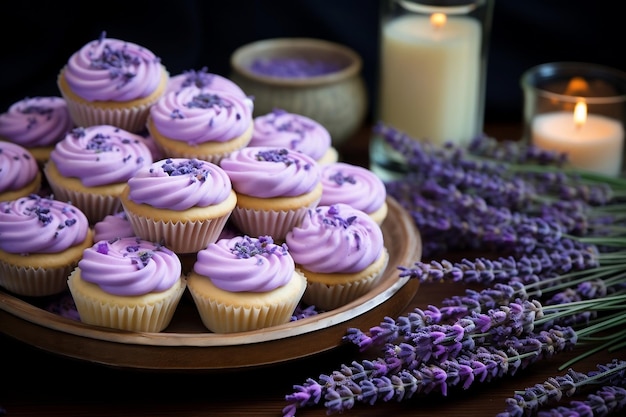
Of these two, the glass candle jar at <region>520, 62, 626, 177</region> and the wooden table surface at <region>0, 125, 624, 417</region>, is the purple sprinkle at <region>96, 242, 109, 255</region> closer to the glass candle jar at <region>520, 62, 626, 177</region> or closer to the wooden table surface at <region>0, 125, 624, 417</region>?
the wooden table surface at <region>0, 125, 624, 417</region>

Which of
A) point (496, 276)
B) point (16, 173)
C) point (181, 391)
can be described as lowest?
point (181, 391)

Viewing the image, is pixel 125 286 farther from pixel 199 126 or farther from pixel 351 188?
pixel 351 188

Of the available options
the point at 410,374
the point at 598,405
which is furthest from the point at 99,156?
the point at 598,405

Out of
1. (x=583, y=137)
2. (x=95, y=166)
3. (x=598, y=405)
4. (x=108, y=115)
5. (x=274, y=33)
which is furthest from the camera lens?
(x=274, y=33)

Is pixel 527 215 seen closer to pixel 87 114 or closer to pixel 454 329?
pixel 454 329

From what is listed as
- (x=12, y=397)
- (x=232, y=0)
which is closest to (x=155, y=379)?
(x=12, y=397)

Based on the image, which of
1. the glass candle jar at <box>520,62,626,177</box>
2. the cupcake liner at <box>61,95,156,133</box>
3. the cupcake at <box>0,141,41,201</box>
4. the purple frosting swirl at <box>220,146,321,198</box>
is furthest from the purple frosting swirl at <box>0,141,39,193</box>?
the glass candle jar at <box>520,62,626,177</box>

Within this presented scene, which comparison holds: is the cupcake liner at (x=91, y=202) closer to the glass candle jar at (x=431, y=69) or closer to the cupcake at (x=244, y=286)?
the cupcake at (x=244, y=286)
